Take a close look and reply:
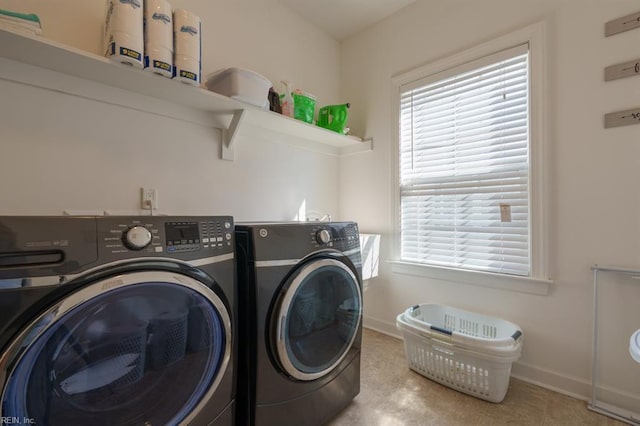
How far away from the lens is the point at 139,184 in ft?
4.89

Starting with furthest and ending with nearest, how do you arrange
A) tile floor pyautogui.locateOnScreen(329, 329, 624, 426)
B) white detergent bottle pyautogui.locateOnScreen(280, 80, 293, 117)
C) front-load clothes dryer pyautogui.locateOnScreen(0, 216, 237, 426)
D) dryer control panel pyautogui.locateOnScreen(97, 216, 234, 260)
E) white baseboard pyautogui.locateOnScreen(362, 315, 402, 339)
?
white baseboard pyautogui.locateOnScreen(362, 315, 402, 339) < white detergent bottle pyautogui.locateOnScreen(280, 80, 293, 117) < tile floor pyautogui.locateOnScreen(329, 329, 624, 426) < dryer control panel pyautogui.locateOnScreen(97, 216, 234, 260) < front-load clothes dryer pyautogui.locateOnScreen(0, 216, 237, 426)

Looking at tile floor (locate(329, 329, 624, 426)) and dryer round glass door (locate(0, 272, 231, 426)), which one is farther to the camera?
tile floor (locate(329, 329, 624, 426))

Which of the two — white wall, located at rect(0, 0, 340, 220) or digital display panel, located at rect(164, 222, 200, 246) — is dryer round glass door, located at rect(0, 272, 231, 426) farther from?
white wall, located at rect(0, 0, 340, 220)

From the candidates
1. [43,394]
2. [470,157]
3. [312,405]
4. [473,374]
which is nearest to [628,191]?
[470,157]

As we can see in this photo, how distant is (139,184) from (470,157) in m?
1.99

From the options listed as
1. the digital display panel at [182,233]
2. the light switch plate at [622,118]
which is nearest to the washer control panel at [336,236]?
the digital display panel at [182,233]

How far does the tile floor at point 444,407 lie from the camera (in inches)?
53.8

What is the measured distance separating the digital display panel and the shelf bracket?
951 mm

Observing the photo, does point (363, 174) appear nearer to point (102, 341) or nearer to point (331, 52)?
point (331, 52)

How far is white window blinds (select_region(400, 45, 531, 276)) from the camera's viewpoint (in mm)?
1728

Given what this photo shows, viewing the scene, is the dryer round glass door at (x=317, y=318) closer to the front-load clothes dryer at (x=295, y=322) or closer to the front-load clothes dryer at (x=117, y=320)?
the front-load clothes dryer at (x=295, y=322)

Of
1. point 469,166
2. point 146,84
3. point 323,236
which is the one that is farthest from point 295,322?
point 469,166

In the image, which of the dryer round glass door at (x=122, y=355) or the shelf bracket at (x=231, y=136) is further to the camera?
the shelf bracket at (x=231, y=136)

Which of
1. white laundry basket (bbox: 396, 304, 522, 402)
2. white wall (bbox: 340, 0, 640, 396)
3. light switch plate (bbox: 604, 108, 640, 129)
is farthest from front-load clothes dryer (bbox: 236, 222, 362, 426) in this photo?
light switch plate (bbox: 604, 108, 640, 129)
